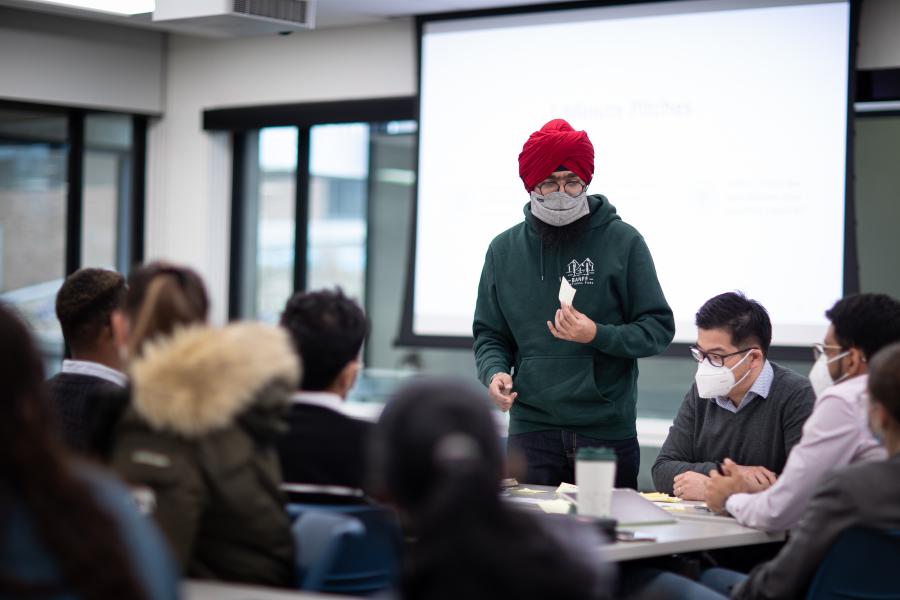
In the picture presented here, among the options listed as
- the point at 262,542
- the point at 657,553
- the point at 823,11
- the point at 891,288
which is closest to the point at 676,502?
the point at 657,553

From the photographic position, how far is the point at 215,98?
7047 mm

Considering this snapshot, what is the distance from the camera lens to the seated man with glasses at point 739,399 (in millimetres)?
3145

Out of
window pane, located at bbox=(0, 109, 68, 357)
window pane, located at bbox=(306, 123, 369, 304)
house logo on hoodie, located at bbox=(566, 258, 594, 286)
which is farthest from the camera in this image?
window pane, located at bbox=(306, 123, 369, 304)

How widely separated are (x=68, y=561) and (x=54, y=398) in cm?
146

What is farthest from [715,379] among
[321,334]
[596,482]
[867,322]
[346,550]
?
[346,550]

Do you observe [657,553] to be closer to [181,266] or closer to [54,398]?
[181,266]

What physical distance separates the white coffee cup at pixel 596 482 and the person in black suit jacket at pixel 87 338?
1.18 m

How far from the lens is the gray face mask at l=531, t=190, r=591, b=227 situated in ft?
10.9

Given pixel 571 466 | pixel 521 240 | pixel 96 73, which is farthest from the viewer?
pixel 96 73

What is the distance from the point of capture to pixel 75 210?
22.8 ft

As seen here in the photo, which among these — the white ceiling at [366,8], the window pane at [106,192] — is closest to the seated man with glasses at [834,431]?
the white ceiling at [366,8]

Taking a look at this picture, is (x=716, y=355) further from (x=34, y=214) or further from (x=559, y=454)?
(x=34, y=214)

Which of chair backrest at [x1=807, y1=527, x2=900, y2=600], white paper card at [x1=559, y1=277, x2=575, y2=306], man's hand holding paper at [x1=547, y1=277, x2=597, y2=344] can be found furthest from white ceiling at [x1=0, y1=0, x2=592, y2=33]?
chair backrest at [x1=807, y1=527, x2=900, y2=600]

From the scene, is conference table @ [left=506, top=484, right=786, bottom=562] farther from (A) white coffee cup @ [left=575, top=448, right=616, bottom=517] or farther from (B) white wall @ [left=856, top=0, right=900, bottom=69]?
(B) white wall @ [left=856, top=0, right=900, bottom=69]
